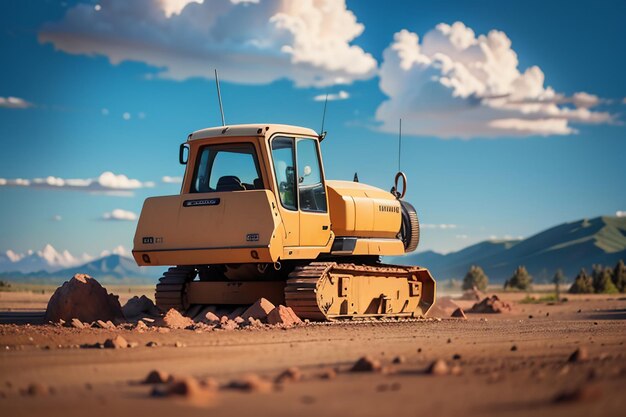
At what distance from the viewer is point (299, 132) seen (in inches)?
779

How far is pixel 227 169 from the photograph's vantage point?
19.5 metres

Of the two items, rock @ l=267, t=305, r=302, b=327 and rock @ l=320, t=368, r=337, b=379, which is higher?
rock @ l=267, t=305, r=302, b=327

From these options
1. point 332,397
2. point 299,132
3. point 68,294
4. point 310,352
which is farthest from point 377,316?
point 332,397

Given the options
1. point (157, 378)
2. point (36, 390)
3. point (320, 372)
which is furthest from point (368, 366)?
point (36, 390)

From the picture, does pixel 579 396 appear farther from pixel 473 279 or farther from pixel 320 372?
pixel 473 279

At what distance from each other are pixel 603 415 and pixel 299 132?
43.8 ft

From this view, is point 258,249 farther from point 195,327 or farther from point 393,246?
point 393,246

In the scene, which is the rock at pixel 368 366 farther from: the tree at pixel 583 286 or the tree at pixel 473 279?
the tree at pixel 473 279

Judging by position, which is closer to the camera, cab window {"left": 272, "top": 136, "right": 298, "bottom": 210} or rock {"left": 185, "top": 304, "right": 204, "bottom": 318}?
cab window {"left": 272, "top": 136, "right": 298, "bottom": 210}

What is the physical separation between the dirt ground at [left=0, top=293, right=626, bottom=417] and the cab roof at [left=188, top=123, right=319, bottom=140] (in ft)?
14.0

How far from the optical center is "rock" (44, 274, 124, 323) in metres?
19.8

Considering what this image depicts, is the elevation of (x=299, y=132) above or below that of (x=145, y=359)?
above

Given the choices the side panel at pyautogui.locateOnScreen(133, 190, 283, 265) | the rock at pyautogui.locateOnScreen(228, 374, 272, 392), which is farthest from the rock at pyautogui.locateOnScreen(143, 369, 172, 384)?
the side panel at pyautogui.locateOnScreen(133, 190, 283, 265)

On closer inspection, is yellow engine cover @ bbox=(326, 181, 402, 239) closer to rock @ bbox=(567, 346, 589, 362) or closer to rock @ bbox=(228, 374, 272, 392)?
rock @ bbox=(567, 346, 589, 362)
